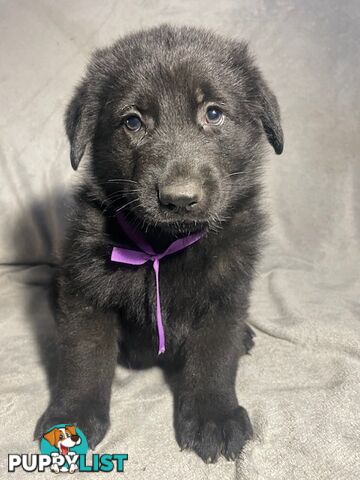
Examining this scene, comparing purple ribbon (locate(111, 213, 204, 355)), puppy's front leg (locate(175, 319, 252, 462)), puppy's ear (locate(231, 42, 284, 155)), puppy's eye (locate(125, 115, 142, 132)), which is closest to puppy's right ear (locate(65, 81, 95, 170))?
puppy's eye (locate(125, 115, 142, 132))

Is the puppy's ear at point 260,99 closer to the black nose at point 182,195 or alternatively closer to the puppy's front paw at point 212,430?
the black nose at point 182,195

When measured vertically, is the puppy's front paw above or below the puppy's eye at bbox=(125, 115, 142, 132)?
below

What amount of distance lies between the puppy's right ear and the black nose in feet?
1.88

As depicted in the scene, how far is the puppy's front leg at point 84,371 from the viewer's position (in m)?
2.17

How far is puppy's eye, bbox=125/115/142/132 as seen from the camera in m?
2.21

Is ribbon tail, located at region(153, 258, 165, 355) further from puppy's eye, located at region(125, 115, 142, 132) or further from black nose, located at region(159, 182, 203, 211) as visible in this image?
puppy's eye, located at region(125, 115, 142, 132)

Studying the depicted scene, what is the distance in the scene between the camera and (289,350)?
9.52 ft

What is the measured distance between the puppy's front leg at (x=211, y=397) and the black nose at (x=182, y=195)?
25.3 inches

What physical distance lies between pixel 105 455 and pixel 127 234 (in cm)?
85

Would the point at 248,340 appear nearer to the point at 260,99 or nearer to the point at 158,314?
the point at 158,314

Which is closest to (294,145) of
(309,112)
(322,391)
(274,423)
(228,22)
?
(309,112)

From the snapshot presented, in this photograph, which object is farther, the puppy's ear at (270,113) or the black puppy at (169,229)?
the puppy's ear at (270,113)

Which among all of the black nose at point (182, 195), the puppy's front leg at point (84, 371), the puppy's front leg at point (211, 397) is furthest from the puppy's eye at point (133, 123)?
the puppy's front leg at point (211, 397)

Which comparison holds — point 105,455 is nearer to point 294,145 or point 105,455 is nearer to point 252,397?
point 252,397
